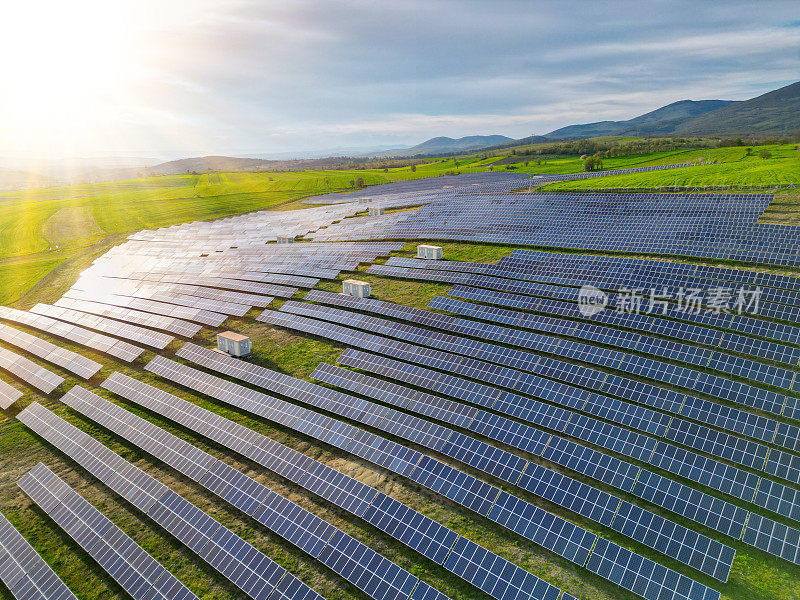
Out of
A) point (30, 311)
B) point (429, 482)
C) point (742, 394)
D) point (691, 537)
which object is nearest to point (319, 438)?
point (429, 482)

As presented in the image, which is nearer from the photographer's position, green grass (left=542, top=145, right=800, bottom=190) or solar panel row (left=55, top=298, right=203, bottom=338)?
solar panel row (left=55, top=298, right=203, bottom=338)

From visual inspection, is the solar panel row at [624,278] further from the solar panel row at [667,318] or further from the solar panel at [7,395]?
the solar panel at [7,395]

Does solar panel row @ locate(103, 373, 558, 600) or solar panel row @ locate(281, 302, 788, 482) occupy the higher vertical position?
solar panel row @ locate(281, 302, 788, 482)

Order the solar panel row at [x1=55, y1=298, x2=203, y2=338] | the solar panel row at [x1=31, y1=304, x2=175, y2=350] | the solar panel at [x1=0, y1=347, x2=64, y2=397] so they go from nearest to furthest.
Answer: the solar panel at [x1=0, y1=347, x2=64, y2=397] < the solar panel row at [x1=31, y1=304, x2=175, y2=350] < the solar panel row at [x1=55, y1=298, x2=203, y2=338]

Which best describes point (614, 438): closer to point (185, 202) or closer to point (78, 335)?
A: point (78, 335)

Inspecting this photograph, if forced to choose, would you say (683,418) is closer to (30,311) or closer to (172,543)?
(172,543)

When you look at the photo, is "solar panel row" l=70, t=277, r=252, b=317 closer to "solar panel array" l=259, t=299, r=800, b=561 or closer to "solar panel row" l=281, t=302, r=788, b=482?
"solar panel row" l=281, t=302, r=788, b=482

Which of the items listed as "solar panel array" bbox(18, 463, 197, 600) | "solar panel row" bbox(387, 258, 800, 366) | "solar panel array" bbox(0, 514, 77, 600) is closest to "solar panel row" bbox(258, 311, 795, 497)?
"solar panel row" bbox(387, 258, 800, 366)

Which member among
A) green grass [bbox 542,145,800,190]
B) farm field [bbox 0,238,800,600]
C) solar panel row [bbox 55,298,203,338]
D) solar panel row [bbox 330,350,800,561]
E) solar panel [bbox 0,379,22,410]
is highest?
green grass [bbox 542,145,800,190]
